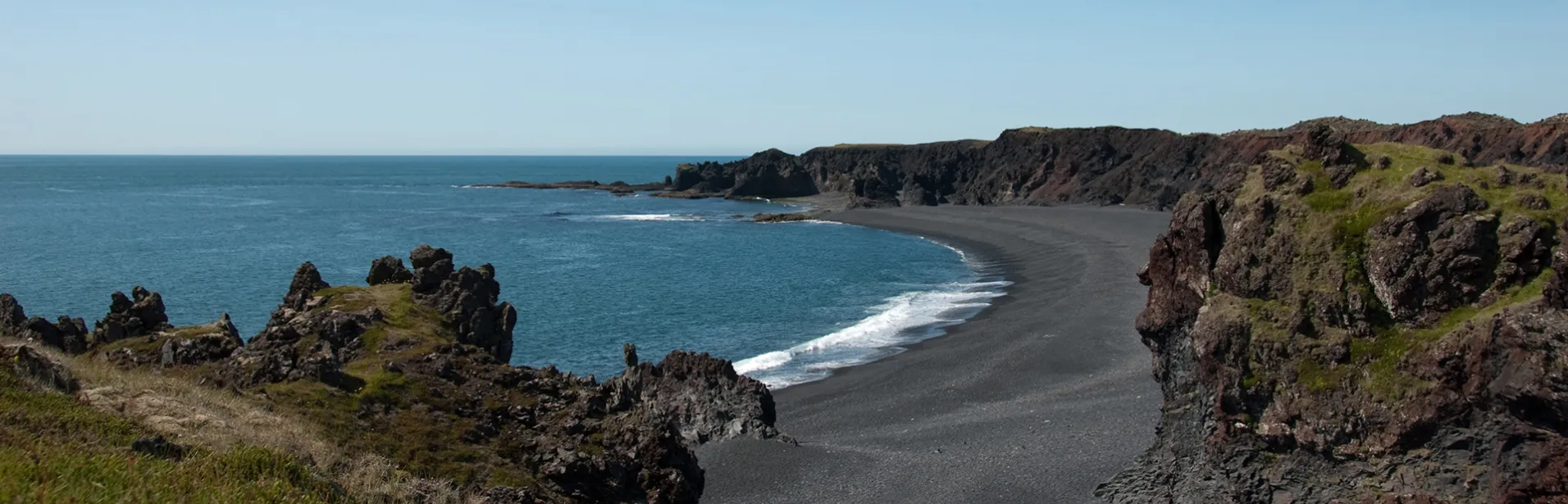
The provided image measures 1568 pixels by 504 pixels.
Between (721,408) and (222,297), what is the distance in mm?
40483

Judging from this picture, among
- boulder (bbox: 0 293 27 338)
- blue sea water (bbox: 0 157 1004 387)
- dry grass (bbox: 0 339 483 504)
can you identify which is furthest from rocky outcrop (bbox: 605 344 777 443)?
boulder (bbox: 0 293 27 338)

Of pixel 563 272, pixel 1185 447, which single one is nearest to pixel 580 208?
pixel 563 272

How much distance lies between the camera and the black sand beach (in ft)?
87.5

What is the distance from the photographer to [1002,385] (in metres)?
37.5

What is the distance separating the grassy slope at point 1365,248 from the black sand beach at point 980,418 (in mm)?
6897

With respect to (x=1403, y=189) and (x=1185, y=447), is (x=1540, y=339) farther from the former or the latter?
(x=1185, y=447)

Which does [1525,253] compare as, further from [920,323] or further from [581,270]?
[581,270]

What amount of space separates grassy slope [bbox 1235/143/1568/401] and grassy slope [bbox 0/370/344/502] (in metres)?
16.6

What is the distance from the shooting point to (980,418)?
3275cm

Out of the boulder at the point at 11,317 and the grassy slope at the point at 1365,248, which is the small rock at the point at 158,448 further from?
the grassy slope at the point at 1365,248

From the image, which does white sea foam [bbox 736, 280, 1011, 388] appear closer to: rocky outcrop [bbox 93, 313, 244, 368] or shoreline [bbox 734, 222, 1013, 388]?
Result: shoreline [bbox 734, 222, 1013, 388]

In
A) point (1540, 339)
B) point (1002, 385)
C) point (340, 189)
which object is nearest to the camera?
point (1540, 339)

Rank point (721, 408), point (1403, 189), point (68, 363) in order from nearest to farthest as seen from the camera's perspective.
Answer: point (68, 363), point (1403, 189), point (721, 408)

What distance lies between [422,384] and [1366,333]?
1747 cm
